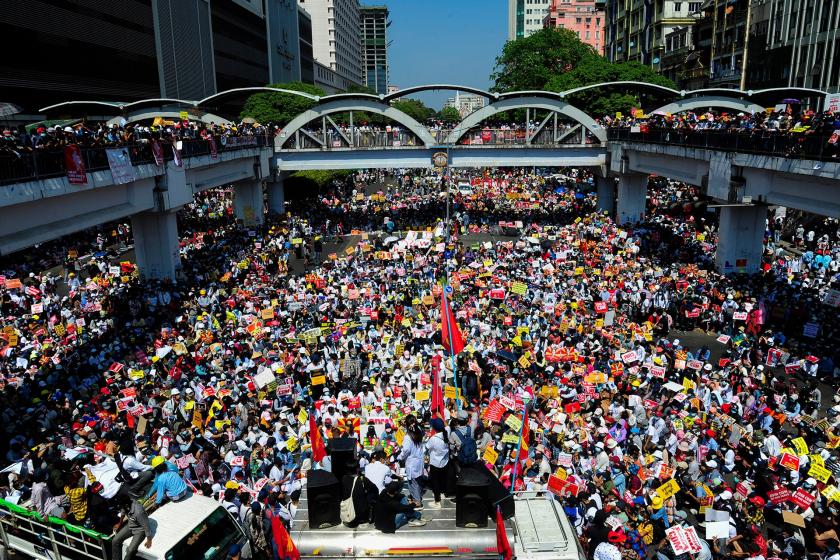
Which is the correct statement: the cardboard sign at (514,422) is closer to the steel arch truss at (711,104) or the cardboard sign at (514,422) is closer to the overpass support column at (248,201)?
the overpass support column at (248,201)

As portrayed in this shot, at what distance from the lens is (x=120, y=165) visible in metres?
21.7

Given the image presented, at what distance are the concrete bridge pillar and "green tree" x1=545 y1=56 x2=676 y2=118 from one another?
97.0ft

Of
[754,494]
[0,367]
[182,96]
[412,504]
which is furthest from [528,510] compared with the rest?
[182,96]

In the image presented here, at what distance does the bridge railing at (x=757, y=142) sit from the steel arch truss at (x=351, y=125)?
46.8 feet

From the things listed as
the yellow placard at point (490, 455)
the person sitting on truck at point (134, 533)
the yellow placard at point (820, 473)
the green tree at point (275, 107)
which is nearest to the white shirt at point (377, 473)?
the yellow placard at point (490, 455)

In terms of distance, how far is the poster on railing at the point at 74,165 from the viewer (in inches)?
722

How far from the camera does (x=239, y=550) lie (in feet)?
31.6

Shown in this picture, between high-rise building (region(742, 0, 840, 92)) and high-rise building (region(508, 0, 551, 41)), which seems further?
high-rise building (region(508, 0, 551, 41))

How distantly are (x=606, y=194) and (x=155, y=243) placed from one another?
29.2m

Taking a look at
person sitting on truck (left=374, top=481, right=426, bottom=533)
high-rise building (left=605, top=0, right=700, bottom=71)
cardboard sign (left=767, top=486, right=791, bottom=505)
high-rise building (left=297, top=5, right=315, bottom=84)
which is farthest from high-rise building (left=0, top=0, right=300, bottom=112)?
high-rise building (left=605, top=0, right=700, bottom=71)

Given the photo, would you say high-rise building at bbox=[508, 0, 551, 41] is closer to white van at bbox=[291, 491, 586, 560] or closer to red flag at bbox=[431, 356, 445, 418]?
red flag at bbox=[431, 356, 445, 418]

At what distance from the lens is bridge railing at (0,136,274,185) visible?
52.1 feet

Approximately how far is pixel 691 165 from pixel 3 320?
30157 mm

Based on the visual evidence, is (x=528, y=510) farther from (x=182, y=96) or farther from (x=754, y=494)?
(x=182, y=96)
